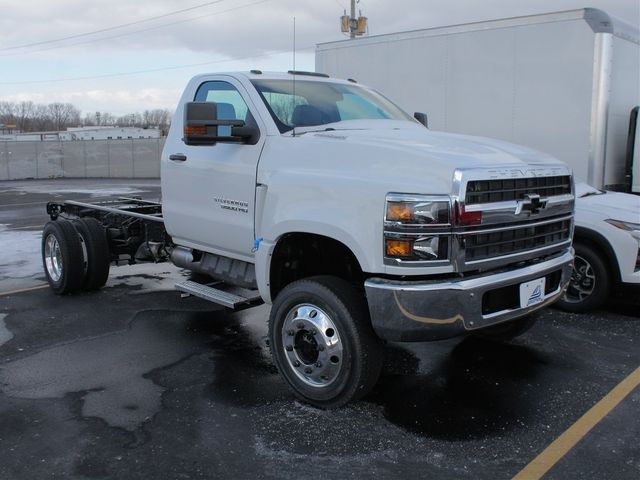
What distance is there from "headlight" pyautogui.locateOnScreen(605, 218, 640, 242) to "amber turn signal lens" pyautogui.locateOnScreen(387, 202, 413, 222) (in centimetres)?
351

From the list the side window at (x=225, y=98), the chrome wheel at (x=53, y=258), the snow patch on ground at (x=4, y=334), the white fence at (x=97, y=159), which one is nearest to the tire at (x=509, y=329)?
the side window at (x=225, y=98)

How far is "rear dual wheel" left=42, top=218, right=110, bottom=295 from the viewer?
7.11m

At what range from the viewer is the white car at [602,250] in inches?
241

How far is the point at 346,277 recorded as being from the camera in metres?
4.64

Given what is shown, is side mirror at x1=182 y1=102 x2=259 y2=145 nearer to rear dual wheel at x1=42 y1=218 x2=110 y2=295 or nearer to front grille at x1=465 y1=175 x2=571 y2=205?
front grille at x1=465 y1=175 x2=571 y2=205

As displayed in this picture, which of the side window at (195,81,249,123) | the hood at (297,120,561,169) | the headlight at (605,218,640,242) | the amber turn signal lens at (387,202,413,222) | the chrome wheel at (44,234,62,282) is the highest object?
the side window at (195,81,249,123)

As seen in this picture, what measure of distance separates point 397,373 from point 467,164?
190 cm

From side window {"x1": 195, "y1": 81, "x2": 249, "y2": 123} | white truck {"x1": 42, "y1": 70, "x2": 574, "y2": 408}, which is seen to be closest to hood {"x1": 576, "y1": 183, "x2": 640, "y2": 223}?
white truck {"x1": 42, "y1": 70, "x2": 574, "y2": 408}

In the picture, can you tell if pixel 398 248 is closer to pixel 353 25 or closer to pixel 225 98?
pixel 225 98

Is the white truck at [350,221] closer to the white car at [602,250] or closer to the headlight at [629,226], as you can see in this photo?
the white car at [602,250]

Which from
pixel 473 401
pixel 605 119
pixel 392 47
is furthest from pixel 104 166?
pixel 473 401

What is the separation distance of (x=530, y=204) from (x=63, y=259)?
5.18 meters

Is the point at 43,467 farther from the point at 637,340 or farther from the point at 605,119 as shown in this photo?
the point at 605,119

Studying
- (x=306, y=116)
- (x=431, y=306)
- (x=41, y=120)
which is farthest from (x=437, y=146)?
(x=41, y=120)
